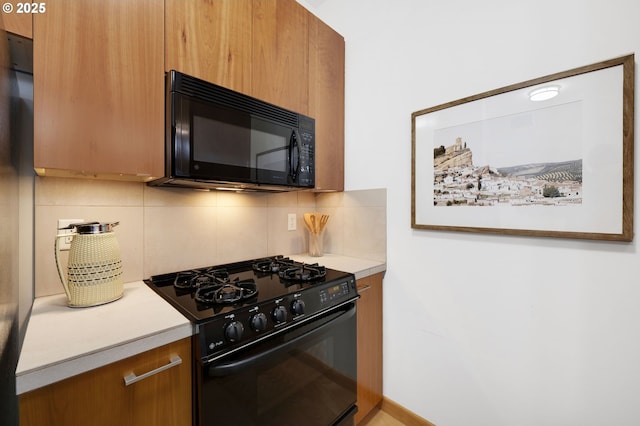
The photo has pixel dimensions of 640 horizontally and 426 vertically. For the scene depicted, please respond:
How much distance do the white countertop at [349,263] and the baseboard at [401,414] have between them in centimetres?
80

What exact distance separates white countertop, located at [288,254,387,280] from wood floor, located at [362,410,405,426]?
34.1 inches

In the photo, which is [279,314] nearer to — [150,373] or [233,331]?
[233,331]

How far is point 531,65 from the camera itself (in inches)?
47.0

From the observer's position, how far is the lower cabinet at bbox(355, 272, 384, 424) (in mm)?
1554

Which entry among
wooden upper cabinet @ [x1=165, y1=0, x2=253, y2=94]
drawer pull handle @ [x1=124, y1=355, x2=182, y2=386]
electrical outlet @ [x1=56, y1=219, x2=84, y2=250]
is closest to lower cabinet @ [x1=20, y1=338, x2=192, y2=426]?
drawer pull handle @ [x1=124, y1=355, x2=182, y2=386]

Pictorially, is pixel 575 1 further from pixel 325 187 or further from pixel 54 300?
pixel 54 300

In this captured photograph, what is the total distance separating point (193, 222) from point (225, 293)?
0.59 metres

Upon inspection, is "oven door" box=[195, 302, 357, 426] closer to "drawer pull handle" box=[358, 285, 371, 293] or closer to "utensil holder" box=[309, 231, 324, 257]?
"drawer pull handle" box=[358, 285, 371, 293]

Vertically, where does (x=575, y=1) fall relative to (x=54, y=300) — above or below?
above

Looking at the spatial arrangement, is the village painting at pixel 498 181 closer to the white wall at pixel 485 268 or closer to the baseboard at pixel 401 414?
the white wall at pixel 485 268

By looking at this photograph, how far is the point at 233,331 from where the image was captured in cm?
89

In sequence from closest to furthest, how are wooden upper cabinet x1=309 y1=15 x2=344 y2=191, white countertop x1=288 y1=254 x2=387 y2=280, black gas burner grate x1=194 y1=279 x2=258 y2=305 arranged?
black gas burner grate x1=194 y1=279 x2=258 y2=305, white countertop x1=288 y1=254 x2=387 y2=280, wooden upper cabinet x1=309 y1=15 x2=344 y2=191

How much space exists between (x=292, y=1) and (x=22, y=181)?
4.99ft

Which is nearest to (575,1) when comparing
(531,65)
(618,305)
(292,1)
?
(531,65)
